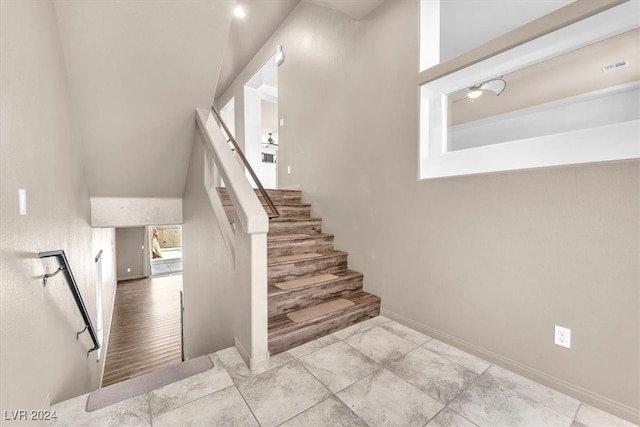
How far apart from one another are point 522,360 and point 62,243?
333cm

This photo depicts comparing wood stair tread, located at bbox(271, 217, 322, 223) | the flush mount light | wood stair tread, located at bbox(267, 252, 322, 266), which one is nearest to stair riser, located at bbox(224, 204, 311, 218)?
wood stair tread, located at bbox(271, 217, 322, 223)

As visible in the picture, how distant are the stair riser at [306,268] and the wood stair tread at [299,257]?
0.09 feet

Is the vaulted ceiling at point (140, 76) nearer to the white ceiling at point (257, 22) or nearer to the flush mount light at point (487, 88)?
the white ceiling at point (257, 22)

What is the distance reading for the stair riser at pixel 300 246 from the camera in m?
2.92

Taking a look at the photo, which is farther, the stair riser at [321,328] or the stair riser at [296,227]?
the stair riser at [296,227]

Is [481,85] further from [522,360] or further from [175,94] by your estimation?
[175,94]

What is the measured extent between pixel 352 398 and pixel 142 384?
4.35 ft

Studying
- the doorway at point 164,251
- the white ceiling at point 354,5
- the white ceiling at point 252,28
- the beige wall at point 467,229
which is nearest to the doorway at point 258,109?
the white ceiling at point 252,28

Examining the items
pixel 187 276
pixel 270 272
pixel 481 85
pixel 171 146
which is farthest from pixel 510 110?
pixel 187 276

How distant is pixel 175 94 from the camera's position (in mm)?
2604

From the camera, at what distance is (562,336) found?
1.65 metres

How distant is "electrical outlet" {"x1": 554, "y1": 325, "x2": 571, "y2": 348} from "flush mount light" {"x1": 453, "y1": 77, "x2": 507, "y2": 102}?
1.82 m

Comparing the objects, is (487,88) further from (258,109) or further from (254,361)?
(258,109)

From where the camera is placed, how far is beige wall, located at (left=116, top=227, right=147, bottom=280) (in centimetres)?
1020
